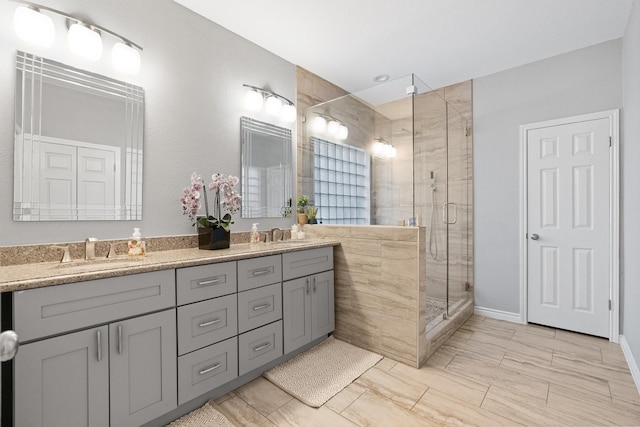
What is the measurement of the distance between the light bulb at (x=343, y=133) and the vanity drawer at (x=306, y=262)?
1.07 meters

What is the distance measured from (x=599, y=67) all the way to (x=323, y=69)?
252 centimetres

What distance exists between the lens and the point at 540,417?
65.9 inches

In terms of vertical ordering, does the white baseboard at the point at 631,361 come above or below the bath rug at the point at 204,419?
above

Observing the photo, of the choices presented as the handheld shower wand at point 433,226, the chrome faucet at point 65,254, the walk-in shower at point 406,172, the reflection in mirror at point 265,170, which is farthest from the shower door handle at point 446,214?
the chrome faucet at point 65,254

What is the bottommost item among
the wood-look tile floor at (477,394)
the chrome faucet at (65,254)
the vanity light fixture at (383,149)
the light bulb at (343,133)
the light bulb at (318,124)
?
the wood-look tile floor at (477,394)

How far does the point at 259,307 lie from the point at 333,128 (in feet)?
5.95

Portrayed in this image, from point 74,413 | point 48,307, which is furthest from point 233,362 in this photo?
point 48,307

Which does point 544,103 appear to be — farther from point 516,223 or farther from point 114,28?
point 114,28

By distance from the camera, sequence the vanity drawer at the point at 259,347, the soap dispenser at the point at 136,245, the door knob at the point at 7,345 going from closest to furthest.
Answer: the door knob at the point at 7,345 → the soap dispenser at the point at 136,245 → the vanity drawer at the point at 259,347

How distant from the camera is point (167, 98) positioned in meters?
2.09

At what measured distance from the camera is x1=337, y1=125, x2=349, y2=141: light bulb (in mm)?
2858

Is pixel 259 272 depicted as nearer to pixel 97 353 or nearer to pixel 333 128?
pixel 97 353

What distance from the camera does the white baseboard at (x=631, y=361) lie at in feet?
6.48

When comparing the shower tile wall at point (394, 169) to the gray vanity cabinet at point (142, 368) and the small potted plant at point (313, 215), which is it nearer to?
the small potted plant at point (313, 215)
